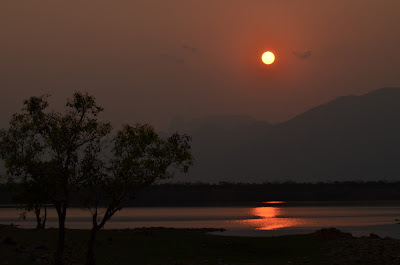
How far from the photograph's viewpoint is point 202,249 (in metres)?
60.5

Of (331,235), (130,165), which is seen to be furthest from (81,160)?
(331,235)

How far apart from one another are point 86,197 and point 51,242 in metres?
16.2

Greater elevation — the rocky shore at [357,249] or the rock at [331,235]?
the rock at [331,235]

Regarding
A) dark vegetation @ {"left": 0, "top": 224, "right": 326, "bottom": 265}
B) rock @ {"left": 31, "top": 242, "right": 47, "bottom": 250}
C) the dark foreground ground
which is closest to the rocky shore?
the dark foreground ground

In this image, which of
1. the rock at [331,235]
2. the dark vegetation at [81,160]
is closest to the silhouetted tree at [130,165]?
the dark vegetation at [81,160]

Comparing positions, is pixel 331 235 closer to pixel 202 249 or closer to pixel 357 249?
pixel 357 249

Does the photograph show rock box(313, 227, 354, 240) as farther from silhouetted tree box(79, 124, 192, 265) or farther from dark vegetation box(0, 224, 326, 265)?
silhouetted tree box(79, 124, 192, 265)

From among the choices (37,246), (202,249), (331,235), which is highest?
(331,235)

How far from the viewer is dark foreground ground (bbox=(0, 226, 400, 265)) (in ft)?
168

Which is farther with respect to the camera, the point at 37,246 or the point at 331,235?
the point at 331,235

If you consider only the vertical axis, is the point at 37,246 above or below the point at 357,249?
below

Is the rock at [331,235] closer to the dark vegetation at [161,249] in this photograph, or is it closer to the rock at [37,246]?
the dark vegetation at [161,249]

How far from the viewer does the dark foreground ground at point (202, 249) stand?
2010 inches

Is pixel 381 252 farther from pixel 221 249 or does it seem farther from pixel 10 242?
pixel 10 242
